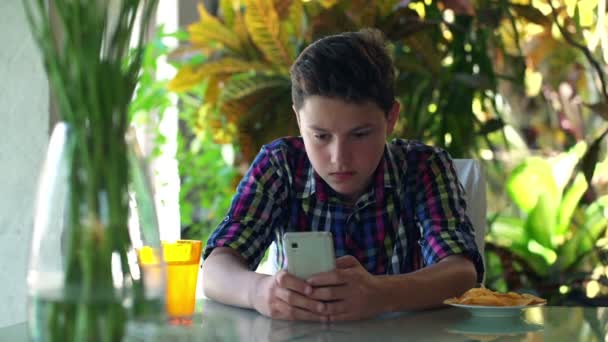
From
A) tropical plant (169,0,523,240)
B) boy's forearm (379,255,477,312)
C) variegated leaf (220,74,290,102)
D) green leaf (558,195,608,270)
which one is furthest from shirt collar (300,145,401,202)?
green leaf (558,195,608,270)

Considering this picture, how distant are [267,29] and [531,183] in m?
1.11

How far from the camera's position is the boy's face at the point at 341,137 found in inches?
63.6

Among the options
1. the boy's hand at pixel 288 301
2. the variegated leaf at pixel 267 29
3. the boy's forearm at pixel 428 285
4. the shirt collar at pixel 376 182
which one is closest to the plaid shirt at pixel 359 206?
the shirt collar at pixel 376 182

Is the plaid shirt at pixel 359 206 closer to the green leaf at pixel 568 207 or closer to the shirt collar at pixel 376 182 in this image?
the shirt collar at pixel 376 182

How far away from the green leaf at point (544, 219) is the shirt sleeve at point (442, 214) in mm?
1315

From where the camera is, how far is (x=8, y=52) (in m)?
2.01

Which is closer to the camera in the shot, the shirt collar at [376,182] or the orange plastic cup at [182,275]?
the orange plastic cup at [182,275]

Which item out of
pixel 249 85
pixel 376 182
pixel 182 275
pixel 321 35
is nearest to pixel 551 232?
pixel 321 35

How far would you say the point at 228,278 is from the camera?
5.18ft

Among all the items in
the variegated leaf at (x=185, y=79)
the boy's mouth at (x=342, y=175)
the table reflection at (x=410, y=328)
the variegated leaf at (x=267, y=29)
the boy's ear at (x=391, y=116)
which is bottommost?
the table reflection at (x=410, y=328)

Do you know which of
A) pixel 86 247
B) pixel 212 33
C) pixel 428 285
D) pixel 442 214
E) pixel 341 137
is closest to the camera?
pixel 86 247

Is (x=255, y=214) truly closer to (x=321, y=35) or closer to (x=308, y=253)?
(x=308, y=253)

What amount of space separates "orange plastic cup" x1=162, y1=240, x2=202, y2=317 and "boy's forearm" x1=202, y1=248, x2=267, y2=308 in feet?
0.61

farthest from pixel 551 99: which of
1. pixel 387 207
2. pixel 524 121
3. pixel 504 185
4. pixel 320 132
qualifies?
pixel 320 132
